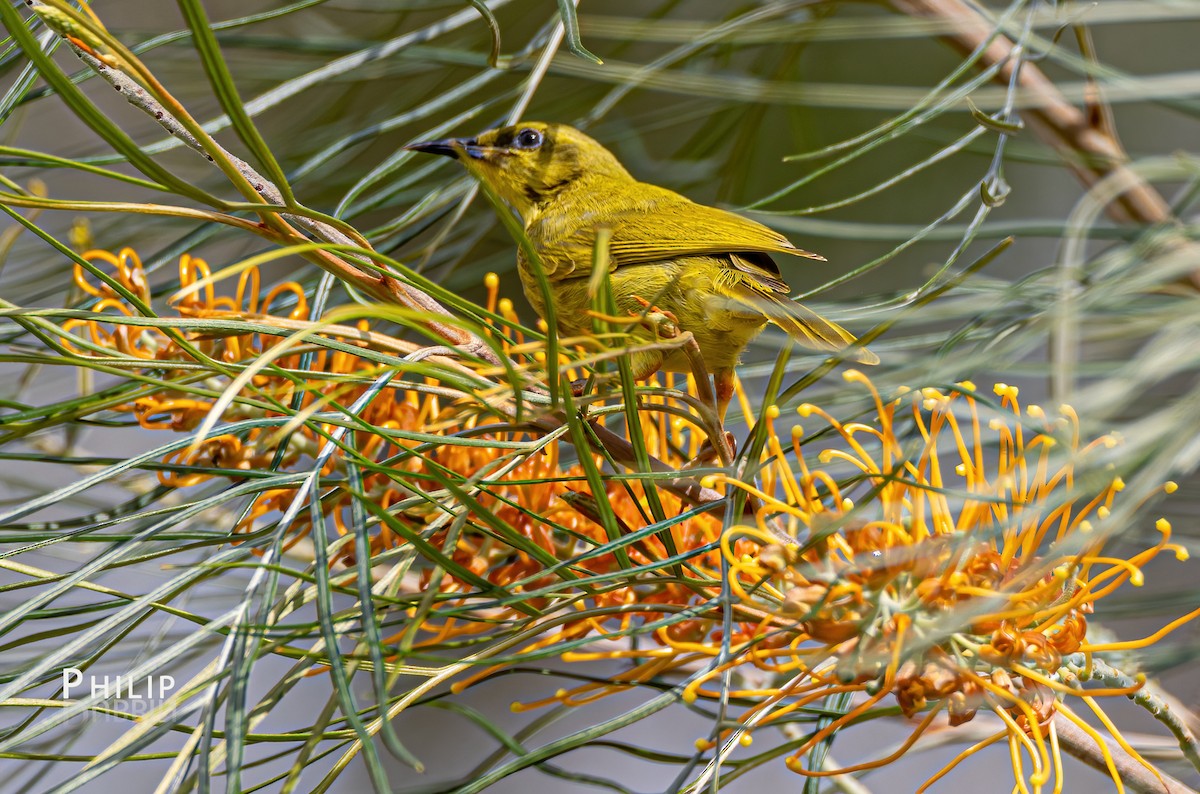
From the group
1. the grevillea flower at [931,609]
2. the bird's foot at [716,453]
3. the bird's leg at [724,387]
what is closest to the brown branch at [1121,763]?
the grevillea flower at [931,609]

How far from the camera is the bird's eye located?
1.58 meters

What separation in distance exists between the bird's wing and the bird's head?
134 millimetres

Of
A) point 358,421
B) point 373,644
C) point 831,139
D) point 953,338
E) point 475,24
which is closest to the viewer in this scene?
point 373,644

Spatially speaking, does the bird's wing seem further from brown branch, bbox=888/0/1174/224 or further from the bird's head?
brown branch, bbox=888/0/1174/224

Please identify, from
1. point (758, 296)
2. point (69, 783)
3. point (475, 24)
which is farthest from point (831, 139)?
point (69, 783)

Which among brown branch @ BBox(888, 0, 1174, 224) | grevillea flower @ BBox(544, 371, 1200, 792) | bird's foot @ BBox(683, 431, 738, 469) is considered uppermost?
brown branch @ BBox(888, 0, 1174, 224)

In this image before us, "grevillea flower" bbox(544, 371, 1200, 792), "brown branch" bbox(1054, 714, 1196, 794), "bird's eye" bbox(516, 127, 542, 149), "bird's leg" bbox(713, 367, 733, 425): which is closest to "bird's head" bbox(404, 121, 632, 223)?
"bird's eye" bbox(516, 127, 542, 149)

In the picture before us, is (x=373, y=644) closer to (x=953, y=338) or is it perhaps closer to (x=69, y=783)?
(x=69, y=783)

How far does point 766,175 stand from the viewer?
2357 mm

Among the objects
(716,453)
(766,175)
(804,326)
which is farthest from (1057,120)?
(766,175)

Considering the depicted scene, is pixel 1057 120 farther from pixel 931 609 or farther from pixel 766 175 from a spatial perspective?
pixel 766 175

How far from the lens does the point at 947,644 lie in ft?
2.35

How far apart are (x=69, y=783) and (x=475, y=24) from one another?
1.37m

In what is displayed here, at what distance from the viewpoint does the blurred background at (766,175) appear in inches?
29.9
